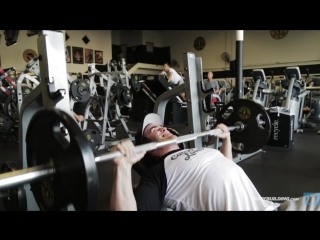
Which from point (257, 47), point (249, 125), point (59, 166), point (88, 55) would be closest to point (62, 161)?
point (59, 166)

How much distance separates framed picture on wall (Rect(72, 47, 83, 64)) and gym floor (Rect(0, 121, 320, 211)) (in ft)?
17.5

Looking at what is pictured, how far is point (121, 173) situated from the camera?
0.81 metres

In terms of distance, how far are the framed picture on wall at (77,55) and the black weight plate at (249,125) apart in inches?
292

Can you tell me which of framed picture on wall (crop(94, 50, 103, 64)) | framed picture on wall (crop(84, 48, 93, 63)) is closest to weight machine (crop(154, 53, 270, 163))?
framed picture on wall (crop(84, 48, 93, 63))

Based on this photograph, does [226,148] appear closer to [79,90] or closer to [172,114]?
[79,90]

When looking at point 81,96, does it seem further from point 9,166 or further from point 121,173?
point 121,173

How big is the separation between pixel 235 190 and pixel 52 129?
0.66 m

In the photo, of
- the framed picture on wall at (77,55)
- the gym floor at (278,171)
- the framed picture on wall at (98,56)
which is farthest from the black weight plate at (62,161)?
the framed picture on wall at (98,56)

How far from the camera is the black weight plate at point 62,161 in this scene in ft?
1.97

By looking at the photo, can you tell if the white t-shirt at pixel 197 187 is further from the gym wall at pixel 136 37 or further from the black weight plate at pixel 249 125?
the gym wall at pixel 136 37

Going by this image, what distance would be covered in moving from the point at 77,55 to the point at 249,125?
7.61 m

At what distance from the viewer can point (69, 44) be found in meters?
8.03

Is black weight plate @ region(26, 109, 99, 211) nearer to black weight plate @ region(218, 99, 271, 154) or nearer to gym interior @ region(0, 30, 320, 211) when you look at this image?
gym interior @ region(0, 30, 320, 211)
